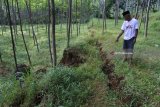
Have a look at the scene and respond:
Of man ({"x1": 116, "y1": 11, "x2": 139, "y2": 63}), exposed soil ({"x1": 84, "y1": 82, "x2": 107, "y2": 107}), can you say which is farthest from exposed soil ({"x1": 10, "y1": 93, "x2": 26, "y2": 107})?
man ({"x1": 116, "y1": 11, "x2": 139, "y2": 63})

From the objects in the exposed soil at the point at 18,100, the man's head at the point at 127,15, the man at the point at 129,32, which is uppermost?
the man's head at the point at 127,15

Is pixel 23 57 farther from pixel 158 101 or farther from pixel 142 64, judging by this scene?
pixel 158 101

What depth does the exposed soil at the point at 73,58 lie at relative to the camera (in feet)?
42.4

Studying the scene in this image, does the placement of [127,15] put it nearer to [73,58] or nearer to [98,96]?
[98,96]

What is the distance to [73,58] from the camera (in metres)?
13.4

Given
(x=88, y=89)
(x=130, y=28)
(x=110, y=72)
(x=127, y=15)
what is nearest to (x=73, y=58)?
(x=110, y=72)

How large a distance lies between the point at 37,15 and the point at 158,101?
42.0 metres

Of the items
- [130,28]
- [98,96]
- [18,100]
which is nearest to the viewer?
[98,96]

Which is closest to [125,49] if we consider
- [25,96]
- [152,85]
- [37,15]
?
[152,85]

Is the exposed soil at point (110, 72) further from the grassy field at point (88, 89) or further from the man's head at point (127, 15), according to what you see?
the man's head at point (127, 15)

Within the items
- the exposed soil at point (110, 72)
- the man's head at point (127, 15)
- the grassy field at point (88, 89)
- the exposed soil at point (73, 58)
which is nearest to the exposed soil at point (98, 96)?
the grassy field at point (88, 89)

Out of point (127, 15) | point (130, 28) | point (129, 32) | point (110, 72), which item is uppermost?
point (127, 15)

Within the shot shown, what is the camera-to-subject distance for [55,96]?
8.12 meters

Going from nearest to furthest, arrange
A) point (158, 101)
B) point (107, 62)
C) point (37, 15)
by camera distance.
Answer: point (158, 101) → point (107, 62) → point (37, 15)
